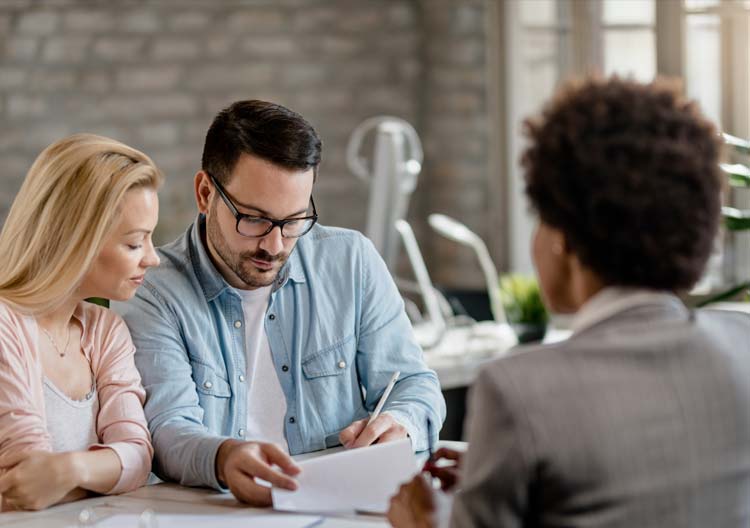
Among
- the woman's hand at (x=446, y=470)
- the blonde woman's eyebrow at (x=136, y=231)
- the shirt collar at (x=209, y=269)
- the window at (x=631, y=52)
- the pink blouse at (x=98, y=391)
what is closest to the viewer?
the woman's hand at (x=446, y=470)

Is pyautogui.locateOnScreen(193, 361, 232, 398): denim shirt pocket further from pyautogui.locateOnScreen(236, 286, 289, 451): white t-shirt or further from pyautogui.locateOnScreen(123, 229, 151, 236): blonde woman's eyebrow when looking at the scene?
pyautogui.locateOnScreen(123, 229, 151, 236): blonde woman's eyebrow

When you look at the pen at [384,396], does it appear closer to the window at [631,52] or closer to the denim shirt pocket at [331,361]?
the denim shirt pocket at [331,361]

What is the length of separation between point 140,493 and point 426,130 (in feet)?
15.1

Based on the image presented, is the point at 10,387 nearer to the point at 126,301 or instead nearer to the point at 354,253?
the point at 126,301

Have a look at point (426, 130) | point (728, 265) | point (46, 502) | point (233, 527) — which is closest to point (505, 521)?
→ point (233, 527)

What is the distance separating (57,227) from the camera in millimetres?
1822

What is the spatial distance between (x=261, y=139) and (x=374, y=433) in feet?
1.78

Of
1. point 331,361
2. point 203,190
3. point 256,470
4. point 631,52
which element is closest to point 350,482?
point 256,470

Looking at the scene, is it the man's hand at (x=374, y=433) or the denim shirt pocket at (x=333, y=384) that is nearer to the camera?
the man's hand at (x=374, y=433)

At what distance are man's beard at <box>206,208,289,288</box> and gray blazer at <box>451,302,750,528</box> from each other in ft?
3.16

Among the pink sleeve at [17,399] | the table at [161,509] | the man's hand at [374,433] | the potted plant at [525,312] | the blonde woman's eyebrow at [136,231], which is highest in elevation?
the blonde woman's eyebrow at [136,231]

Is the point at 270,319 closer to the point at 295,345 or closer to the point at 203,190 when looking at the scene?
the point at 295,345

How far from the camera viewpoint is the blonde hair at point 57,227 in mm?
1802

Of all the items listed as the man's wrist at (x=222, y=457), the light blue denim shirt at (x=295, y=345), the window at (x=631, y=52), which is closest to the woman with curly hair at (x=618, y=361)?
the man's wrist at (x=222, y=457)
